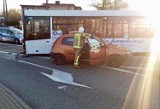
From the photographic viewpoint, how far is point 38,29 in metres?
17.5

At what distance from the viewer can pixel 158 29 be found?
1784 centimetres

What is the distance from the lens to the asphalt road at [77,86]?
686 centimetres

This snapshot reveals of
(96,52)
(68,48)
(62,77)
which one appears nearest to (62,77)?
(62,77)

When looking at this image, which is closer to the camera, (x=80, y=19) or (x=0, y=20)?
(x=80, y=19)

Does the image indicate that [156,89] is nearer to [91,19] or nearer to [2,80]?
[2,80]

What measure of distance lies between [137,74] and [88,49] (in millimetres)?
2579

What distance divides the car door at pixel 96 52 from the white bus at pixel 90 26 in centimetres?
498

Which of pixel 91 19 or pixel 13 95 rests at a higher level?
pixel 91 19

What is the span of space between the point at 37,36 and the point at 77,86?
9.29 m

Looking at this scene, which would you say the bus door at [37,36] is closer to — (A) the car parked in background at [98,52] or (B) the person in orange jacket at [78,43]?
(A) the car parked in background at [98,52]

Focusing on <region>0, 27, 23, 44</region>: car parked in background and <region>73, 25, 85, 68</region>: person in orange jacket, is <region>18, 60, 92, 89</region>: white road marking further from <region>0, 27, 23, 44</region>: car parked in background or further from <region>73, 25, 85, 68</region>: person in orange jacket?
<region>0, 27, 23, 44</region>: car parked in background

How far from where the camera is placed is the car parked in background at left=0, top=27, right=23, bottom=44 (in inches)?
1106

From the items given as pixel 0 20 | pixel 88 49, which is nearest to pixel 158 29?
pixel 88 49

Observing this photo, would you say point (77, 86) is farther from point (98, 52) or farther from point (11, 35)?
point (11, 35)
